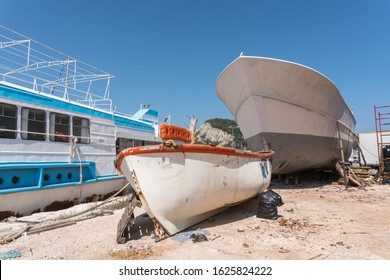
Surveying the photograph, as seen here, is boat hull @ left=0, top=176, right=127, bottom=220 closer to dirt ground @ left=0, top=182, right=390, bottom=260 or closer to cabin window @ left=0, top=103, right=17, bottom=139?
dirt ground @ left=0, top=182, right=390, bottom=260

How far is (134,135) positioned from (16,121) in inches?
188

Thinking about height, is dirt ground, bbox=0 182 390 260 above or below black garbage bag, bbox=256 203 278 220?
below

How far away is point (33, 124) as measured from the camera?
23.2 feet

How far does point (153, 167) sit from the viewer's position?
14.2ft

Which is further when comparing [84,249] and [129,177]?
[129,177]

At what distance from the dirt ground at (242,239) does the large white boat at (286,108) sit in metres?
3.63

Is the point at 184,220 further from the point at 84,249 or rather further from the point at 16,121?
the point at 16,121

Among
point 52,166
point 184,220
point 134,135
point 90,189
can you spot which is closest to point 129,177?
point 184,220

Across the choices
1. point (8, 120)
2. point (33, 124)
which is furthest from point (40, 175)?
point (8, 120)

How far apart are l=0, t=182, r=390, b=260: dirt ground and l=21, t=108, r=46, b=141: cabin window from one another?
230cm

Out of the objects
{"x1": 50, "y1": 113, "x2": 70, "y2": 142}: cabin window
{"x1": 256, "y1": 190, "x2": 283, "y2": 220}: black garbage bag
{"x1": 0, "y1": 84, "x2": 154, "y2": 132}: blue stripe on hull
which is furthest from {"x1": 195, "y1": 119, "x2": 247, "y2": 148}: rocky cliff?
{"x1": 256, "y1": 190, "x2": 283, "y2": 220}: black garbage bag

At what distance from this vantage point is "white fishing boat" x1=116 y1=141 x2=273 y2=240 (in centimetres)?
434

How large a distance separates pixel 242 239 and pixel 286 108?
6.03 metres

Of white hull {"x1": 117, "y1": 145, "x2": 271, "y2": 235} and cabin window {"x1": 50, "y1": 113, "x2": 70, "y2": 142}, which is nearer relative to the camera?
white hull {"x1": 117, "y1": 145, "x2": 271, "y2": 235}
